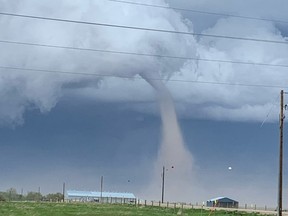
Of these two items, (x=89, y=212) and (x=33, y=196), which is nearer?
(x=89, y=212)

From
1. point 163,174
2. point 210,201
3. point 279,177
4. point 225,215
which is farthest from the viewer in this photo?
point 210,201

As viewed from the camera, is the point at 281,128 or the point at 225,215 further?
the point at 225,215

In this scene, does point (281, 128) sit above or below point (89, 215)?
above

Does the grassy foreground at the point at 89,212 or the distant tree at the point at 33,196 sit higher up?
the grassy foreground at the point at 89,212

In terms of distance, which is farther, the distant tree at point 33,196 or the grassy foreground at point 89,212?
the distant tree at point 33,196

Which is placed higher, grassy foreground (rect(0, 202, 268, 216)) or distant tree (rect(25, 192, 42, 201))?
grassy foreground (rect(0, 202, 268, 216))

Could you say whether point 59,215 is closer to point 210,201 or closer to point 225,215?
point 225,215

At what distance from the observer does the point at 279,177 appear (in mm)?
46031

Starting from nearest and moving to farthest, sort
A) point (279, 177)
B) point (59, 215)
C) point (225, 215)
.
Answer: point (279, 177) → point (59, 215) → point (225, 215)

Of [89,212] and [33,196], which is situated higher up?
[89,212]

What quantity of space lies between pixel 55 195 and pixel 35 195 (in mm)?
7698

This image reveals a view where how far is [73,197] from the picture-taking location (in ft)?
645

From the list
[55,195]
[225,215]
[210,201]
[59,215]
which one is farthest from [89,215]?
[55,195]

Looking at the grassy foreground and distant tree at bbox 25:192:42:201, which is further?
distant tree at bbox 25:192:42:201
